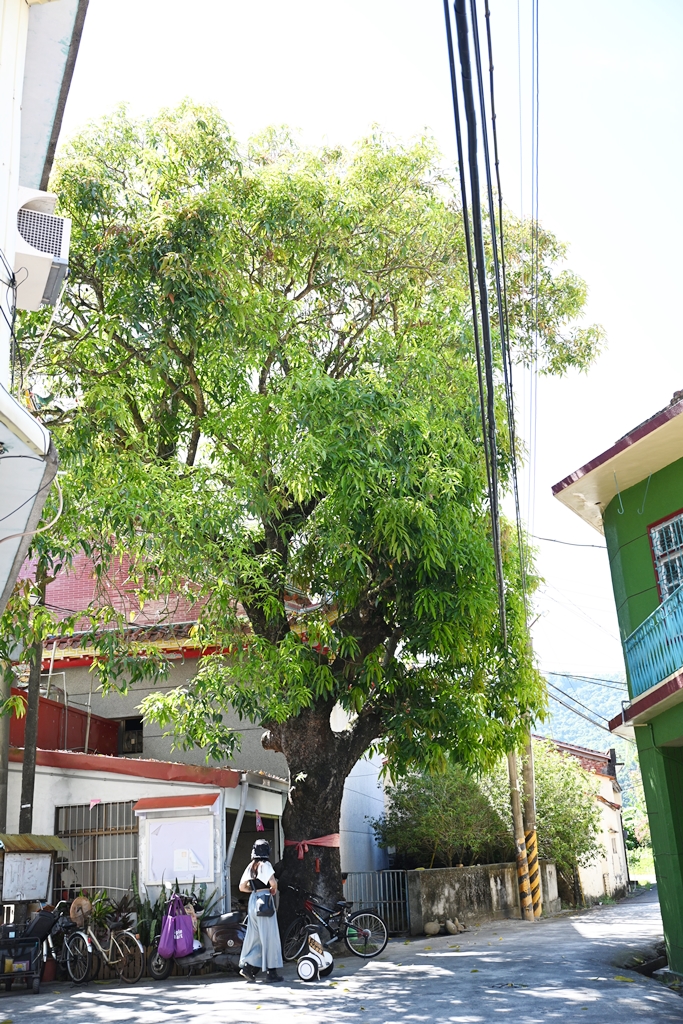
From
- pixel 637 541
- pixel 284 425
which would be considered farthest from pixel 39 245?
pixel 637 541

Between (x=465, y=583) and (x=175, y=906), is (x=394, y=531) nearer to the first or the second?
(x=465, y=583)

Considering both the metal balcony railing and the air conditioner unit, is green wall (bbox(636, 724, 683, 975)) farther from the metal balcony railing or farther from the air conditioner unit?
the air conditioner unit

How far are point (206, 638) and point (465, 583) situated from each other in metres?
3.59

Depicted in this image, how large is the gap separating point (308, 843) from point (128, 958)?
282 cm

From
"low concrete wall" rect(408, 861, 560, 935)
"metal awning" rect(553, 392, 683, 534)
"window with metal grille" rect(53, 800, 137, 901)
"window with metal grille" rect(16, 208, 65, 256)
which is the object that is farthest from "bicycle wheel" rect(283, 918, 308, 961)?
"window with metal grille" rect(16, 208, 65, 256)

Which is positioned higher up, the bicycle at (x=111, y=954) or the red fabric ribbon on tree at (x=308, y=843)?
the red fabric ribbon on tree at (x=308, y=843)

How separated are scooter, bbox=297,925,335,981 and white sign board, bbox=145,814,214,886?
2.10 meters

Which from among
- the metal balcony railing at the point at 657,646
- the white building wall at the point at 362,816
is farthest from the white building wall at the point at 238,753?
the metal balcony railing at the point at 657,646

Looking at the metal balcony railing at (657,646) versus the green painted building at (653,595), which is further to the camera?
the green painted building at (653,595)

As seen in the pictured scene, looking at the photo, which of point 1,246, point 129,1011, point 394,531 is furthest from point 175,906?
point 1,246

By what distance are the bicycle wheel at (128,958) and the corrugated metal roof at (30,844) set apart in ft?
5.04

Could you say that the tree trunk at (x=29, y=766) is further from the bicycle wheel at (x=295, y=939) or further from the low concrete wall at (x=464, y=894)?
the low concrete wall at (x=464, y=894)

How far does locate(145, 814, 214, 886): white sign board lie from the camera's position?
39.7ft

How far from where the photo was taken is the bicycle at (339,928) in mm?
11805
